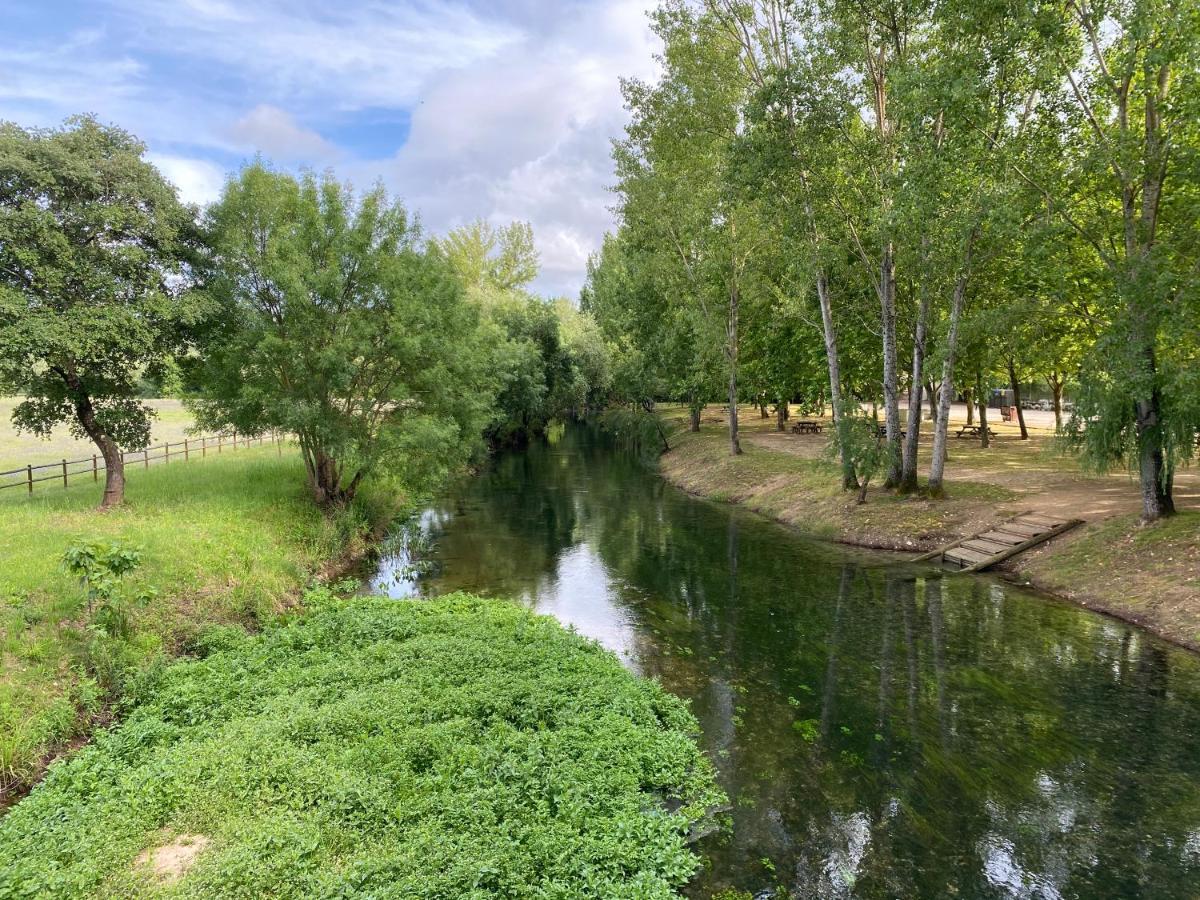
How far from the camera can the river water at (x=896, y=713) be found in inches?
297

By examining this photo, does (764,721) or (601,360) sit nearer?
(764,721)

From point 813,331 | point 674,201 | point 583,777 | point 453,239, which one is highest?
point 453,239

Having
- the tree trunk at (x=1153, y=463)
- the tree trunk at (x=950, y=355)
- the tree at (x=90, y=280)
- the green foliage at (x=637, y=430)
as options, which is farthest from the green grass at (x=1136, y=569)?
the green foliage at (x=637, y=430)

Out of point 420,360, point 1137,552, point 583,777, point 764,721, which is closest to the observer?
point 583,777

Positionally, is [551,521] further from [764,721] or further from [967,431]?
[967,431]

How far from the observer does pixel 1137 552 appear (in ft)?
53.2

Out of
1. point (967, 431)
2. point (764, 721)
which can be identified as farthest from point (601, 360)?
point (764, 721)

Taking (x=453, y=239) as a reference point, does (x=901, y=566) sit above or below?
below

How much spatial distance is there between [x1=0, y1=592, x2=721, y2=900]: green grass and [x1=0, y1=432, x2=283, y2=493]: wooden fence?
1407cm

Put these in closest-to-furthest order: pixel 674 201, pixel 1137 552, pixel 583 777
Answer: pixel 583 777
pixel 1137 552
pixel 674 201

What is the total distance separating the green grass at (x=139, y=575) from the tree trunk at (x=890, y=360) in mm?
20105

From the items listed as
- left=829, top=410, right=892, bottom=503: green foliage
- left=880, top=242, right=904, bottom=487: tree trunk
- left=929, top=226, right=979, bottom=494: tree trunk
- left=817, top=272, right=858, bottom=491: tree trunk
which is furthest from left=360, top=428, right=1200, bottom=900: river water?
left=929, top=226, right=979, bottom=494: tree trunk

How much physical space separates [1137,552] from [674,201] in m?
26.5

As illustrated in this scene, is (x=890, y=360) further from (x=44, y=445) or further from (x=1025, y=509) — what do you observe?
(x=44, y=445)
